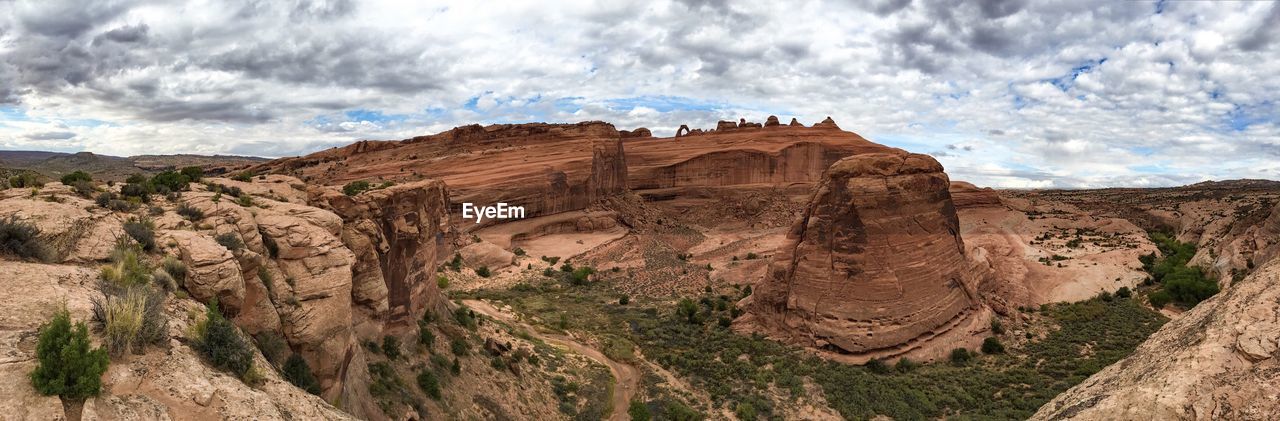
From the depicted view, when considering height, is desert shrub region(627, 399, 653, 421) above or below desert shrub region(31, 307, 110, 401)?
below

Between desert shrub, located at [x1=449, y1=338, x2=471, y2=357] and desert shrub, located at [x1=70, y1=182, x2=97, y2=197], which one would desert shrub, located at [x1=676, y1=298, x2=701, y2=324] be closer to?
desert shrub, located at [x1=449, y1=338, x2=471, y2=357]

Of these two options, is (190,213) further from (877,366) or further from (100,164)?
(100,164)

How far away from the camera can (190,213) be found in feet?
37.3

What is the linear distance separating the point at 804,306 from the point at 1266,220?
Answer: 3229cm

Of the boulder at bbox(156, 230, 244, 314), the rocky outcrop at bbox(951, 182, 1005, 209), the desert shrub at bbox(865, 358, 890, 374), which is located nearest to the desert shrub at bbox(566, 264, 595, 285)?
the desert shrub at bbox(865, 358, 890, 374)

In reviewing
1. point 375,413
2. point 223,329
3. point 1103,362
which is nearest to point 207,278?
point 223,329

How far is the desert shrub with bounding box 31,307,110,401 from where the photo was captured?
5.08 metres

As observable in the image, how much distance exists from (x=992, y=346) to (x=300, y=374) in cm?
2767

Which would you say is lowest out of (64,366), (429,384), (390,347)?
(429,384)

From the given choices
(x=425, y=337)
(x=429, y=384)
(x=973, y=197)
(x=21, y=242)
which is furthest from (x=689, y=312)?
(x=973, y=197)

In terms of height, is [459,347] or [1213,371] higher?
[1213,371]

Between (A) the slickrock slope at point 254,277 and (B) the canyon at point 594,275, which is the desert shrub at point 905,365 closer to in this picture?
(B) the canyon at point 594,275

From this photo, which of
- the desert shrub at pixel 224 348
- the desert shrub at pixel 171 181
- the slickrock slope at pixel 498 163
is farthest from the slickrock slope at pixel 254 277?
the slickrock slope at pixel 498 163

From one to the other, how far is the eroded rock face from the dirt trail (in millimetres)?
8102
